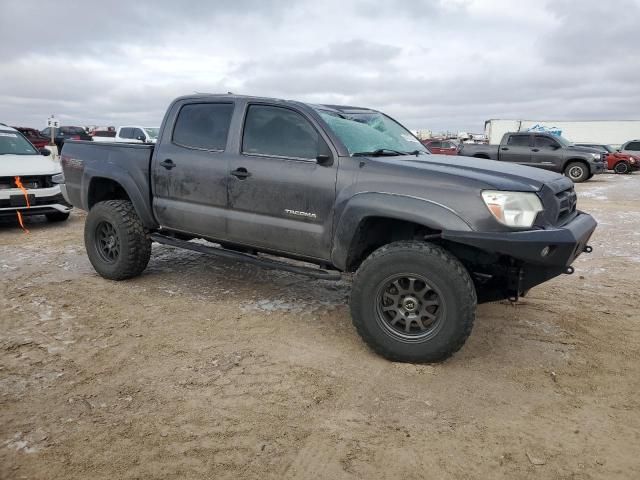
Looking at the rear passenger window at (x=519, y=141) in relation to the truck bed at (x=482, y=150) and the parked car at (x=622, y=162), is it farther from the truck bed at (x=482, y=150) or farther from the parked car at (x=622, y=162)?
the parked car at (x=622, y=162)

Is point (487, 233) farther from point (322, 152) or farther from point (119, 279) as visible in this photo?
point (119, 279)

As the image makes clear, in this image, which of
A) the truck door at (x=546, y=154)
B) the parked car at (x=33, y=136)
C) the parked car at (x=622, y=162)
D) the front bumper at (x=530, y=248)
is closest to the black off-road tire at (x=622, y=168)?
the parked car at (x=622, y=162)

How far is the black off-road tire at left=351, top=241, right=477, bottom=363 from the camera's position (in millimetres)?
3229

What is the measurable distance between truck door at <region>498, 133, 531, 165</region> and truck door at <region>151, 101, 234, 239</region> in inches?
587

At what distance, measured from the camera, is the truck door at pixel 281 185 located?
3.79 meters

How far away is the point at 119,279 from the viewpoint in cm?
518

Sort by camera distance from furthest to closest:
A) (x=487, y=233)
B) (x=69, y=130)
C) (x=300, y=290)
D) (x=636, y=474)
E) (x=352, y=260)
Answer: (x=69, y=130)
(x=300, y=290)
(x=352, y=260)
(x=487, y=233)
(x=636, y=474)

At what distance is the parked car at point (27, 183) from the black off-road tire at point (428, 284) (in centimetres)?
645

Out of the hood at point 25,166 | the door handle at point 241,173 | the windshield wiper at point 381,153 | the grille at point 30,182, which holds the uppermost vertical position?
the windshield wiper at point 381,153

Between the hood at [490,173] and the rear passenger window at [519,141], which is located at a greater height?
the rear passenger window at [519,141]

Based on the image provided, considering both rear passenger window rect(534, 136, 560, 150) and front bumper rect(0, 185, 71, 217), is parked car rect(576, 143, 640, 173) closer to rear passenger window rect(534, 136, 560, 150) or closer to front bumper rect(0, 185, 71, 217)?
rear passenger window rect(534, 136, 560, 150)

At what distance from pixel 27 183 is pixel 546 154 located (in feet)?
52.1

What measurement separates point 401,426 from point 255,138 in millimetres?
2605

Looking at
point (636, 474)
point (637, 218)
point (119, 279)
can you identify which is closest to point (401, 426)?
point (636, 474)
